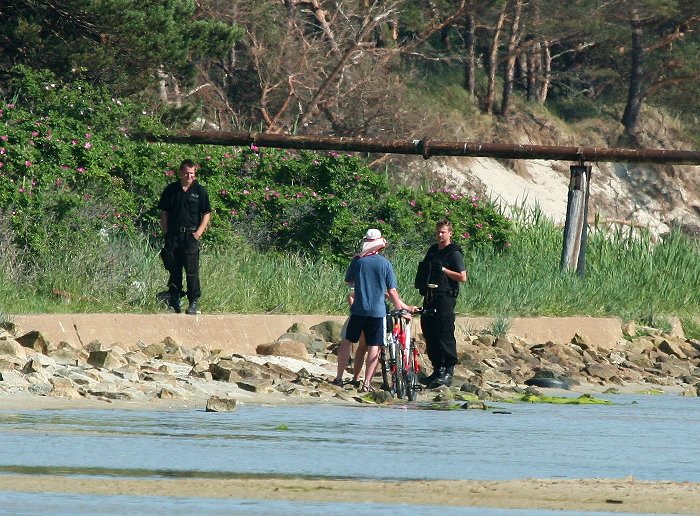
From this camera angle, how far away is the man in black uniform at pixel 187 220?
18000 mm

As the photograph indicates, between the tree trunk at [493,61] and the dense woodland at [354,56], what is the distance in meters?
0.09

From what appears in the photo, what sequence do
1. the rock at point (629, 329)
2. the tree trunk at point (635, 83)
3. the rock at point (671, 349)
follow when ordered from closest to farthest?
the rock at point (671, 349) → the rock at point (629, 329) → the tree trunk at point (635, 83)

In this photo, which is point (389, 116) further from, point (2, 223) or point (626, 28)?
point (2, 223)

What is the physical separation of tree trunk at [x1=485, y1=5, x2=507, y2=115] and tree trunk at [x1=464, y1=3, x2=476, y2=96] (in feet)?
1.66

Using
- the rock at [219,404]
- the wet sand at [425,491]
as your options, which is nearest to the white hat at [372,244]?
the rock at [219,404]

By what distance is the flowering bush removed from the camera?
20.0 meters

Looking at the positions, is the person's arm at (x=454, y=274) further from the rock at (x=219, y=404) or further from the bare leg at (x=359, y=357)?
the rock at (x=219, y=404)

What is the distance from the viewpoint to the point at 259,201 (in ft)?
76.4

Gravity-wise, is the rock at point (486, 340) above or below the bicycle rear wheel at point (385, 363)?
below

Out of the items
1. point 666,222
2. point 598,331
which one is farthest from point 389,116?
point 598,331

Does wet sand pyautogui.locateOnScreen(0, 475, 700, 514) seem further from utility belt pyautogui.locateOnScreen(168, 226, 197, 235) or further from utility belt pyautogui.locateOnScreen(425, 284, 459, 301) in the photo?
utility belt pyautogui.locateOnScreen(168, 226, 197, 235)

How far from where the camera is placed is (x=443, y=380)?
16938 millimetres

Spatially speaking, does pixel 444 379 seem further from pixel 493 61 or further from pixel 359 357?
pixel 493 61

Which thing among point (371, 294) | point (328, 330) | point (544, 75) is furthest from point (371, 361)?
point (544, 75)
